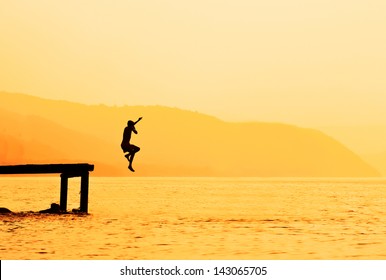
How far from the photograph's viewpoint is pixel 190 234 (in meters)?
31.6

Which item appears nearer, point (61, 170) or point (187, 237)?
point (187, 237)

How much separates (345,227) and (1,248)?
17.7 metres

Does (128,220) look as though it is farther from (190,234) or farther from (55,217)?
(190,234)

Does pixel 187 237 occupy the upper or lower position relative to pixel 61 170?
lower

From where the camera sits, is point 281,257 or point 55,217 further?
point 55,217

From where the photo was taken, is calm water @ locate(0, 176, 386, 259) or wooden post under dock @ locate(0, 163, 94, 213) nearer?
calm water @ locate(0, 176, 386, 259)

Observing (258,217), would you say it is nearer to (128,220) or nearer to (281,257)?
(128,220)

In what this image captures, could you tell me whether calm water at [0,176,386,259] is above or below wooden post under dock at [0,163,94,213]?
below

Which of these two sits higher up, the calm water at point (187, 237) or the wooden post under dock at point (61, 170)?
the wooden post under dock at point (61, 170)

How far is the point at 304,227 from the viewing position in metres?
36.2

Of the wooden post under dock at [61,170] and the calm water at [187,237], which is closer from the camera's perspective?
the calm water at [187,237]
